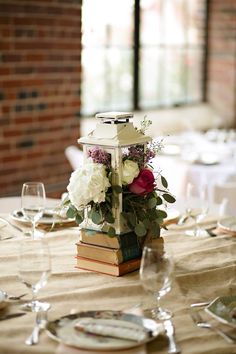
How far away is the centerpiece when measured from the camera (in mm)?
2383

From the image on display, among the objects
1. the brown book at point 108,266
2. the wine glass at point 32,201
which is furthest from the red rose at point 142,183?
the wine glass at point 32,201

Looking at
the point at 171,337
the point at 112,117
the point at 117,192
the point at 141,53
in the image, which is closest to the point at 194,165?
the point at 141,53

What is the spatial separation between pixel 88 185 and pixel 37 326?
0.54 meters

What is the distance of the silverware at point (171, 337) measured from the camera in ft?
6.14

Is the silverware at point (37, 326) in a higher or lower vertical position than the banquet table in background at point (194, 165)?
higher

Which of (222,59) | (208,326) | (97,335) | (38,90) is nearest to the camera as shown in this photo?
(97,335)

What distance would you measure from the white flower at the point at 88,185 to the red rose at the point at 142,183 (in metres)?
0.09

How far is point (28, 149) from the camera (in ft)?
17.1

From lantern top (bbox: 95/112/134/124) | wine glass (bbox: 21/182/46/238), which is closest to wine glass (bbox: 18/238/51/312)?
lantern top (bbox: 95/112/134/124)

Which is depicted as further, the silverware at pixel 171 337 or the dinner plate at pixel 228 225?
the dinner plate at pixel 228 225

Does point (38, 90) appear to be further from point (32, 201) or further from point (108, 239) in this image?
point (108, 239)

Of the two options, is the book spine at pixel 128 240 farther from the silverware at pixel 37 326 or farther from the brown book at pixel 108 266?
the silverware at pixel 37 326

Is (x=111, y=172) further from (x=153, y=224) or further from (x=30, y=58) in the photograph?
(x=30, y=58)

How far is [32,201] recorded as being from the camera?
9.31 ft
